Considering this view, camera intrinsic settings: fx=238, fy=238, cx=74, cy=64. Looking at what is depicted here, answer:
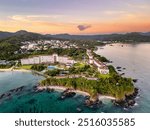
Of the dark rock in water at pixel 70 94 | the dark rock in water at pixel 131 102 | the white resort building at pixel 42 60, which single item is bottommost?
the dark rock in water at pixel 131 102

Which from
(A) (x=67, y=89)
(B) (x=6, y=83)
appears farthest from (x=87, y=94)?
(B) (x=6, y=83)

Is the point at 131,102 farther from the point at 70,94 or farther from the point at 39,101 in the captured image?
the point at 39,101

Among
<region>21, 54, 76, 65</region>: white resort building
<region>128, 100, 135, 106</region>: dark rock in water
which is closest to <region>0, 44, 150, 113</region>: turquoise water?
<region>128, 100, 135, 106</region>: dark rock in water

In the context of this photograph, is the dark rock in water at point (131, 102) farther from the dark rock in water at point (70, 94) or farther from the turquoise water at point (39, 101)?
the dark rock in water at point (70, 94)

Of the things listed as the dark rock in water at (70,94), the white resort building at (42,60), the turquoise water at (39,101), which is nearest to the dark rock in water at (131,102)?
the turquoise water at (39,101)

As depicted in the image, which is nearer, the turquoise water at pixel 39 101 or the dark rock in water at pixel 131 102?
the turquoise water at pixel 39 101

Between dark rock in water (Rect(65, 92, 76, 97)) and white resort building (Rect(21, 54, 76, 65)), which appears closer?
dark rock in water (Rect(65, 92, 76, 97))

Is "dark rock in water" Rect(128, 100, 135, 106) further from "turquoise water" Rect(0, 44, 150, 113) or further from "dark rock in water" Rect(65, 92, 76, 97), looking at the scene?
"dark rock in water" Rect(65, 92, 76, 97)

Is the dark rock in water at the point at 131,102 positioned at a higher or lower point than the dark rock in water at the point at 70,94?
lower

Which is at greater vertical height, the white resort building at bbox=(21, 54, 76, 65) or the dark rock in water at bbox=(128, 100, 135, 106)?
Answer: the white resort building at bbox=(21, 54, 76, 65)

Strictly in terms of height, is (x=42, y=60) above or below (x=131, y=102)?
above

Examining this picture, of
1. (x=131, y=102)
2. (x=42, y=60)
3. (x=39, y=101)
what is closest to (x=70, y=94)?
(x=39, y=101)
